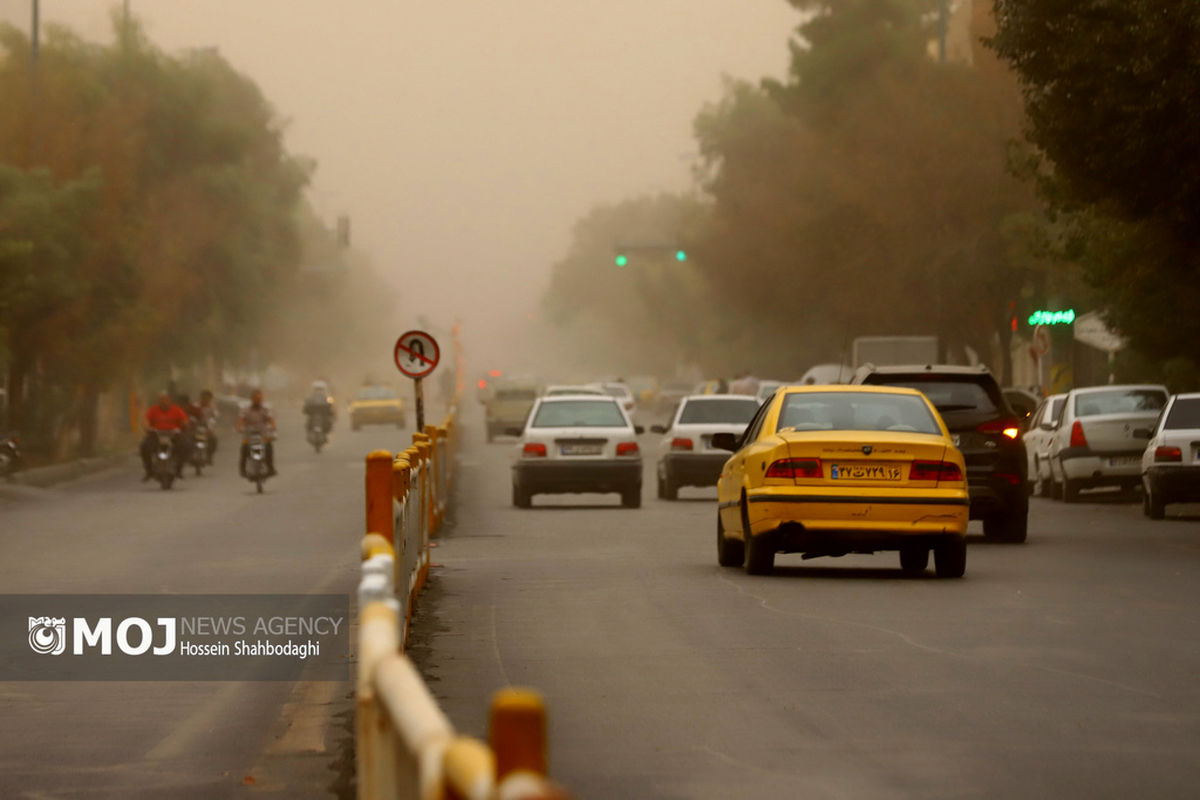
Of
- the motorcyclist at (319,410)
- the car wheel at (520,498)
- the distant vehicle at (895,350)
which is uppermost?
the distant vehicle at (895,350)

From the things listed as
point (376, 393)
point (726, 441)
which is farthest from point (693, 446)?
point (376, 393)

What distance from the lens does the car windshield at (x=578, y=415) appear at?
3094 cm

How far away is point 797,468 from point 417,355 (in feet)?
44.2

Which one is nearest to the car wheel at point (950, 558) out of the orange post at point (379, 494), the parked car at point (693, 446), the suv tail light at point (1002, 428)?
the suv tail light at point (1002, 428)

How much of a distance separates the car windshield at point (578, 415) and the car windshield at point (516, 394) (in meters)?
30.6

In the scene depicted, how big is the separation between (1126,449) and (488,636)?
19.6 metres

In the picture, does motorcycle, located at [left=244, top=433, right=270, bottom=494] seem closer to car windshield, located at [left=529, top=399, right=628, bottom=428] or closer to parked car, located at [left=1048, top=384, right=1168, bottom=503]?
car windshield, located at [left=529, top=399, right=628, bottom=428]

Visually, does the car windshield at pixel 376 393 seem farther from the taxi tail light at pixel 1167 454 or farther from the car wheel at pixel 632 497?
the taxi tail light at pixel 1167 454

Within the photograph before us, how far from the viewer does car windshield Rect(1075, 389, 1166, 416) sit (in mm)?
31266

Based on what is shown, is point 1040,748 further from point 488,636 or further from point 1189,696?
point 488,636

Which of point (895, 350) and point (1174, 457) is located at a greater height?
point (895, 350)

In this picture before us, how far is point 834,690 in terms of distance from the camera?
10516 millimetres

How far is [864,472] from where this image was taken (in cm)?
1681

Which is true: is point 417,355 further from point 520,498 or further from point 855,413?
point 855,413
